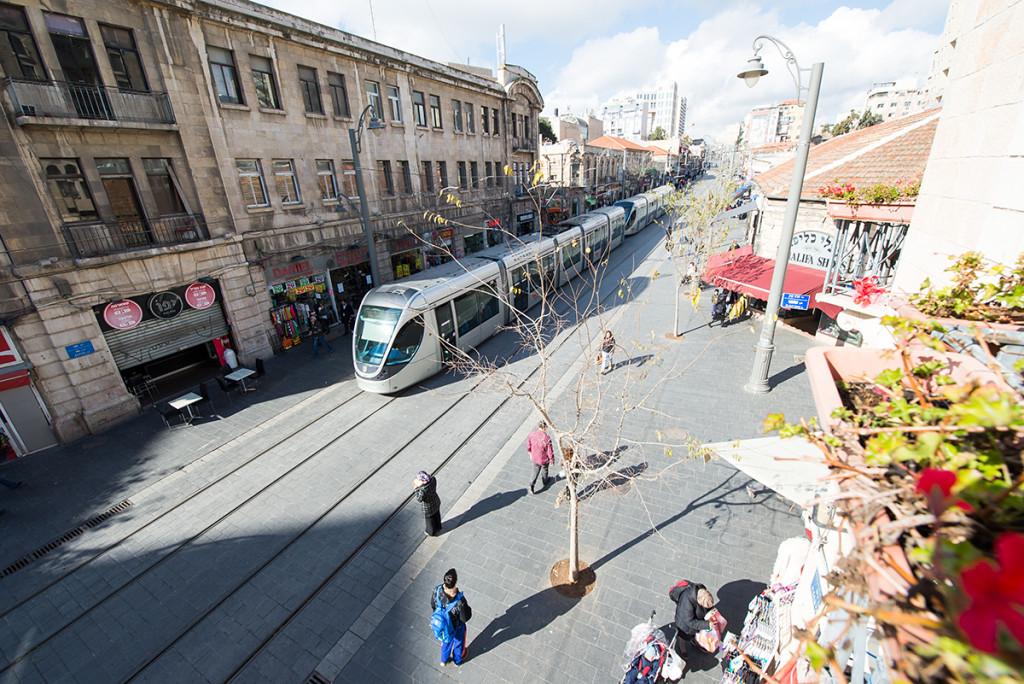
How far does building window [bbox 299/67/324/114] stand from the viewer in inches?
656

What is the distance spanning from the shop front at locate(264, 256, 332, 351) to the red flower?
18147mm

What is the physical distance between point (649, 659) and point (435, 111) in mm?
25114

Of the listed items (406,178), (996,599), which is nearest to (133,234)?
(406,178)

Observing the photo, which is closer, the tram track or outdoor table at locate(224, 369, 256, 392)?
the tram track

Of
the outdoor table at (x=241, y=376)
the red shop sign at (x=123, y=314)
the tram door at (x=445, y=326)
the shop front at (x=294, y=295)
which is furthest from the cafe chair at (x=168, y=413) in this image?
the tram door at (x=445, y=326)

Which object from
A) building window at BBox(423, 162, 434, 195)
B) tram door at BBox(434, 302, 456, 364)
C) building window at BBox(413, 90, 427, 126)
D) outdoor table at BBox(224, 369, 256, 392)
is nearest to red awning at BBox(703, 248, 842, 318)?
tram door at BBox(434, 302, 456, 364)

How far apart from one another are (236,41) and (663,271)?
71.2ft

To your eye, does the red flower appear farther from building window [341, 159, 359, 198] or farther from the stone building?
building window [341, 159, 359, 198]

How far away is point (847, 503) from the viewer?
78.1 inches

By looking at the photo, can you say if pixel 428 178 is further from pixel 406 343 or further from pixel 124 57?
pixel 406 343

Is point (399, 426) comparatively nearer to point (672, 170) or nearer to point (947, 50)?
point (947, 50)

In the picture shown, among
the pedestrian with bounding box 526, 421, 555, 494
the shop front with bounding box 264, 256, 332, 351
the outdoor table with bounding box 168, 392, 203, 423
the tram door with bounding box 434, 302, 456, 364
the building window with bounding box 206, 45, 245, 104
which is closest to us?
the pedestrian with bounding box 526, 421, 555, 494

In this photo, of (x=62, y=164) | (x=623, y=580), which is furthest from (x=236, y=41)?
(x=623, y=580)

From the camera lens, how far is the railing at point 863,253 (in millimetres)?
9641
